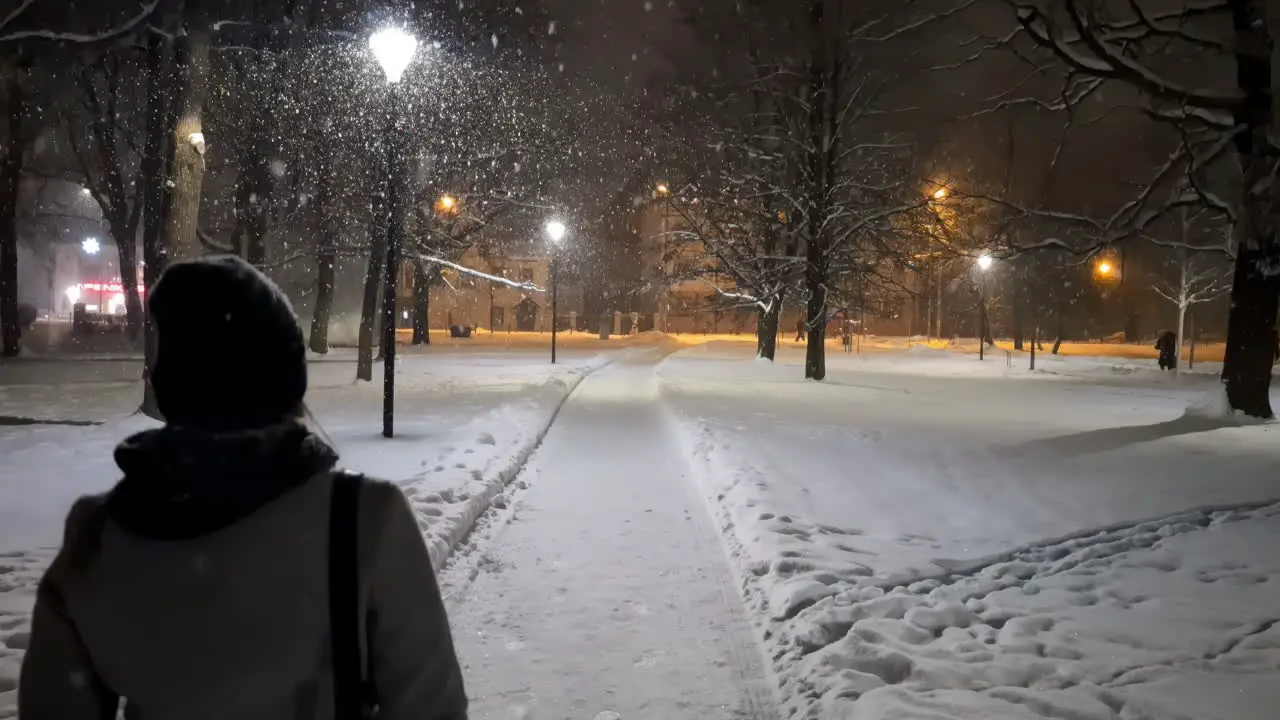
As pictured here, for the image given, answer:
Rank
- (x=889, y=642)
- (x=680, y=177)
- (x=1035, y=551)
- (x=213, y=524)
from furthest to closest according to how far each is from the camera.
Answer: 1. (x=680, y=177)
2. (x=1035, y=551)
3. (x=889, y=642)
4. (x=213, y=524)

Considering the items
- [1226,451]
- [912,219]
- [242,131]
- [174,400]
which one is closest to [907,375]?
[912,219]

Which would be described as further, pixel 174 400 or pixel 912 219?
pixel 912 219

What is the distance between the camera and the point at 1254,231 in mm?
13969

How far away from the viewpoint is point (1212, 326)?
217 feet

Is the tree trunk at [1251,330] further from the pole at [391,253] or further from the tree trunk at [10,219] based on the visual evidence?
the tree trunk at [10,219]

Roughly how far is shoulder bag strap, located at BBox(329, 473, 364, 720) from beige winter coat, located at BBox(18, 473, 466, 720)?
2cm

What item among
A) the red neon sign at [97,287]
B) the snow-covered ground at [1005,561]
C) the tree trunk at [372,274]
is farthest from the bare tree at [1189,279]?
the red neon sign at [97,287]

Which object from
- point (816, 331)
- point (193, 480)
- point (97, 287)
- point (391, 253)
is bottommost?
point (193, 480)

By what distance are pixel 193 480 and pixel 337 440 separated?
40.0 feet

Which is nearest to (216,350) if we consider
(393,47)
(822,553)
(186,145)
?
(822,553)

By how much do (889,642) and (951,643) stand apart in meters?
0.39

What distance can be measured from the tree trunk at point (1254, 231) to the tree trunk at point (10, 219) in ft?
106

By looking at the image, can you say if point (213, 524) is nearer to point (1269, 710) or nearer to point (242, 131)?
point (1269, 710)

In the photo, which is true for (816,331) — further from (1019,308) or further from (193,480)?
(1019,308)
